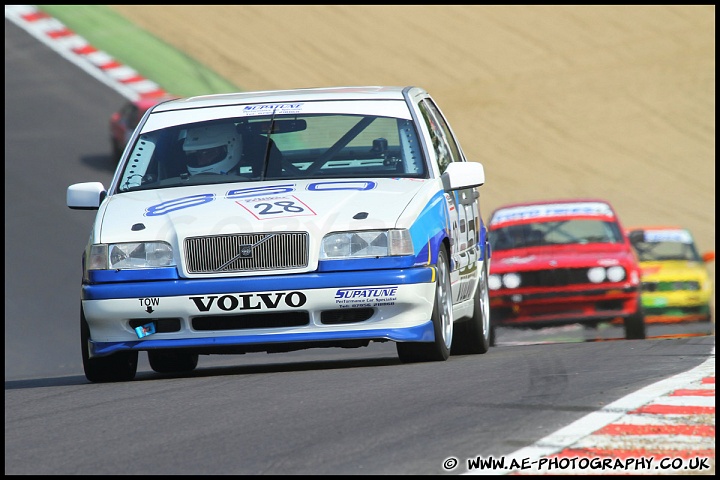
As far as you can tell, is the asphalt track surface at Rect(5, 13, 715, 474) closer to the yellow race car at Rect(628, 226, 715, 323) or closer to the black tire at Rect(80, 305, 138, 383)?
the black tire at Rect(80, 305, 138, 383)

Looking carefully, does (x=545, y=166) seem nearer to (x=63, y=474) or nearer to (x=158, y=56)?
(x=158, y=56)

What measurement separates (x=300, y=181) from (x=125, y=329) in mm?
1351

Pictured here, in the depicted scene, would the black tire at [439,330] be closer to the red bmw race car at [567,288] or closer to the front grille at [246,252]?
the front grille at [246,252]

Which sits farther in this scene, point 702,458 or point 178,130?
point 178,130

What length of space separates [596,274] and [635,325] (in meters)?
0.60

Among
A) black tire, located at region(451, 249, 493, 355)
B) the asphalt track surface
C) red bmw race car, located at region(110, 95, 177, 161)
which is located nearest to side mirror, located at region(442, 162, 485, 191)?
the asphalt track surface

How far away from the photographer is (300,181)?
896 centimetres

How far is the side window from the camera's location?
9844mm

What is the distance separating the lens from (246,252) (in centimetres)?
841

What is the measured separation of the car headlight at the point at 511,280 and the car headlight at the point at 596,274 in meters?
0.68

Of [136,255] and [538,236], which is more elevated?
[136,255]

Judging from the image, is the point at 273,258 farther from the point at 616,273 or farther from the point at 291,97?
the point at 616,273

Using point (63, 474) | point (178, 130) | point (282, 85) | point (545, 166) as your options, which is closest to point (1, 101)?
point (282, 85)

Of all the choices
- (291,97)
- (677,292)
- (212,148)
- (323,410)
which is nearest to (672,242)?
(677,292)
